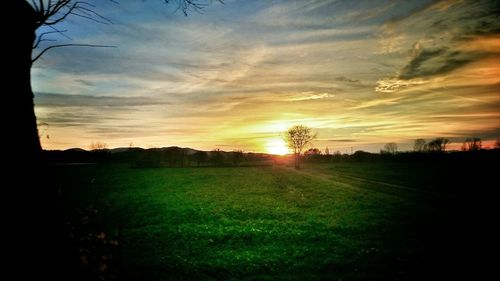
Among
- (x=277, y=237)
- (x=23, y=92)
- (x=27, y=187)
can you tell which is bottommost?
(x=277, y=237)

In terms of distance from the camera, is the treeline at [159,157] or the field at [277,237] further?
the treeline at [159,157]

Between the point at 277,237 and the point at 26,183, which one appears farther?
the point at 277,237

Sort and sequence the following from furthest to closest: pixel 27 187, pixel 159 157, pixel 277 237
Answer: pixel 159 157 < pixel 277 237 < pixel 27 187

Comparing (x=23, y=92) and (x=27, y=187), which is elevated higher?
(x=23, y=92)

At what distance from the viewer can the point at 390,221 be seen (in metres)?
20.9

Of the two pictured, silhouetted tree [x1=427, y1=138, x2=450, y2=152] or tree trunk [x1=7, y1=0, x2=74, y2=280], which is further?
silhouetted tree [x1=427, y1=138, x2=450, y2=152]

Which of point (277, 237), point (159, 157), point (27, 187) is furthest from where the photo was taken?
point (159, 157)

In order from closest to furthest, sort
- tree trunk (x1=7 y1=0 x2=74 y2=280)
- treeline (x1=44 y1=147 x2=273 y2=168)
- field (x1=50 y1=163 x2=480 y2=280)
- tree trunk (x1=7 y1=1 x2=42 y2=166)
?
tree trunk (x1=7 y1=0 x2=74 y2=280) < tree trunk (x1=7 y1=1 x2=42 y2=166) < field (x1=50 y1=163 x2=480 y2=280) < treeline (x1=44 y1=147 x2=273 y2=168)

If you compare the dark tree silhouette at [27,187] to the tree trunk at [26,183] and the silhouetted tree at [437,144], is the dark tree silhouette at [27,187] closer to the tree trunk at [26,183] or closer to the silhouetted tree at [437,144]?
the tree trunk at [26,183]

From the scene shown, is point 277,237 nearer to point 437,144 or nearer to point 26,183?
point 26,183

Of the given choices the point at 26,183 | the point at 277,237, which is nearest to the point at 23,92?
the point at 26,183

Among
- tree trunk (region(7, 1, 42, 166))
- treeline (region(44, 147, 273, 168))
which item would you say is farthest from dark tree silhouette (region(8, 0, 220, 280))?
treeline (region(44, 147, 273, 168))

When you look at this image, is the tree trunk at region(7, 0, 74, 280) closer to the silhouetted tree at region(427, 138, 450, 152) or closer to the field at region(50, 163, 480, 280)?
the field at region(50, 163, 480, 280)

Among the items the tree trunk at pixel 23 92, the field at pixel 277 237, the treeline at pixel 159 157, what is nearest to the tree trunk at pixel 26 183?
the tree trunk at pixel 23 92
